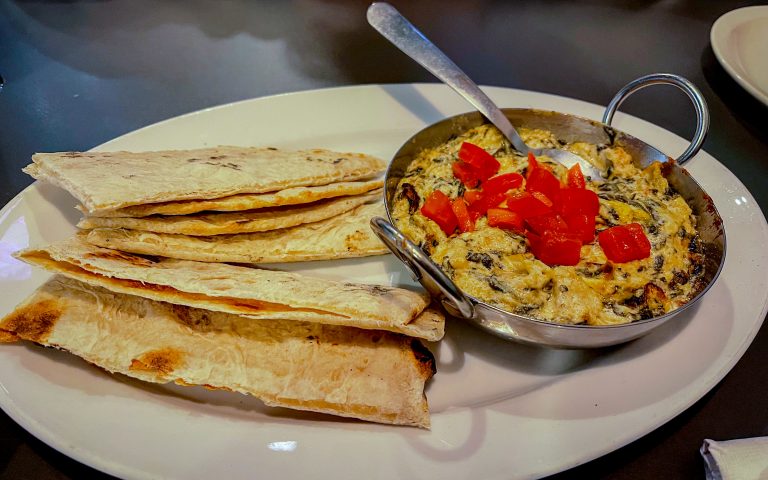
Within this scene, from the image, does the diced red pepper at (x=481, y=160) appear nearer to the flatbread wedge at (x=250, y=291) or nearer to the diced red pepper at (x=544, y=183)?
the diced red pepper at (x=544, y=183)

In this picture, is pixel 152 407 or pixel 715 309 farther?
pixel 715 309

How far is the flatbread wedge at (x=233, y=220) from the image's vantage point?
216 cm

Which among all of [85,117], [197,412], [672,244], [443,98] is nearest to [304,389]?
[197,412]

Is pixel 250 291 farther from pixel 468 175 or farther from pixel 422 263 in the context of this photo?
pixel 468 175

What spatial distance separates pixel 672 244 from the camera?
6.79ft

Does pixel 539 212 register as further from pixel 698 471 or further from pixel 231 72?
pixel 231 72

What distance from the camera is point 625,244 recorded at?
6.57 ft

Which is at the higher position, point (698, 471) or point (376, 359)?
point (376, 359)

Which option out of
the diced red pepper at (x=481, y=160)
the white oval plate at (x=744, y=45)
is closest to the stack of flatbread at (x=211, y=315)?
the diced red pepper at (x=481, y=160)

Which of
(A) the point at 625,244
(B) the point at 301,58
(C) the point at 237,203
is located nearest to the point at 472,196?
(A) the point at 625,244

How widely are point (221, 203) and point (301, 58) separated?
2287mm

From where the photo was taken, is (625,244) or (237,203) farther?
(237,203)

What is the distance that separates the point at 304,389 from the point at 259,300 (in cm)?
Result: 34

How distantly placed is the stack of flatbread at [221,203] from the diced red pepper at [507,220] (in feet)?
1.64
